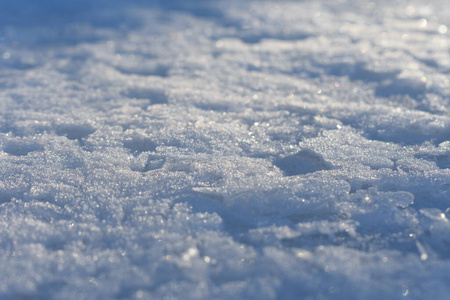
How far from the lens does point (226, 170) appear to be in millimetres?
1759

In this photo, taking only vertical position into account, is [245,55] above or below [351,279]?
above

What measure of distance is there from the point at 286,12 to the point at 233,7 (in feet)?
2.45

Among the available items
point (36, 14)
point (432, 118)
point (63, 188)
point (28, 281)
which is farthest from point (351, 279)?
point (36, 14)

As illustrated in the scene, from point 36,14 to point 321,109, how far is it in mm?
4011

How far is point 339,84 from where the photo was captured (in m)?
2.84

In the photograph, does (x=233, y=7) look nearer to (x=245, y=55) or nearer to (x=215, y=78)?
(x=245, y=55)

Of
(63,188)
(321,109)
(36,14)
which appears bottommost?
(63,188)

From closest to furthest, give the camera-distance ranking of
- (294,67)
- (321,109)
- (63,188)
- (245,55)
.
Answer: (63,188) < (321,109) < (294,67) < (245,55)

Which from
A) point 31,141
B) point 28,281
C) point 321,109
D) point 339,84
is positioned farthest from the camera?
point 339,84

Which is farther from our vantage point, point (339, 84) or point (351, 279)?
point (339, 84)

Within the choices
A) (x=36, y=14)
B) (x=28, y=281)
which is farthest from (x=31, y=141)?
(x=36, y=14)

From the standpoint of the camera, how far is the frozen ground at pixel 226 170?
4.20ft

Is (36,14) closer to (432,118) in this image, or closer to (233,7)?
(233,7)

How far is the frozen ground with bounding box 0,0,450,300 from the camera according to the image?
1.28 metres
